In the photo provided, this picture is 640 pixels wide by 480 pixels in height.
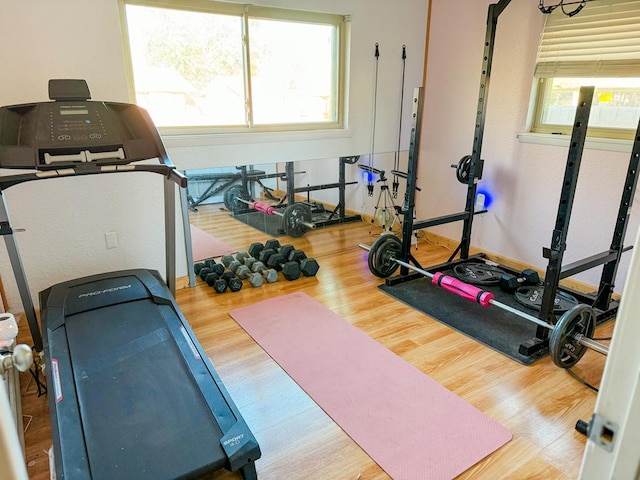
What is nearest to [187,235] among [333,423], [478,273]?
[333,423]

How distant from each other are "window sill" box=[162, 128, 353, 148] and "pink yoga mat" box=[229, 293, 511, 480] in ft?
4.33

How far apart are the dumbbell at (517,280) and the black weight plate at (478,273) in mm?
78

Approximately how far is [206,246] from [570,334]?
2.82 m

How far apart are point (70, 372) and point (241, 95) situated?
7.83ft

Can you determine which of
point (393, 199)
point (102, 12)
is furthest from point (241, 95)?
point (393, 199)

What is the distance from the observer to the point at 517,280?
3.33m

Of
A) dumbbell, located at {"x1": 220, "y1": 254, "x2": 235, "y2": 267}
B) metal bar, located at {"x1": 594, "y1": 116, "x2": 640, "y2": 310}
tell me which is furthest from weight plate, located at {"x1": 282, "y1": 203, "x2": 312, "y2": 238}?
metal bar, located at {"x1": 594, "y1": 116, "x2": 640, "y2": 310}

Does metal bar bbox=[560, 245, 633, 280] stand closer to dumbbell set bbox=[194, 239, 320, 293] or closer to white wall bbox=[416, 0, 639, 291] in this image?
white wall bbox=[416, 0, 639, 291]

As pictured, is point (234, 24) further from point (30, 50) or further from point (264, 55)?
point (30, 50)

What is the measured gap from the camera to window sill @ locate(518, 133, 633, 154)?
2900 mm

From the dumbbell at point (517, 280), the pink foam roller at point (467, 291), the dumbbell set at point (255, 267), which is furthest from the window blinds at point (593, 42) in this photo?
the dumbbell set at point (255, 267)

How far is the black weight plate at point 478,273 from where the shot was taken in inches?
134

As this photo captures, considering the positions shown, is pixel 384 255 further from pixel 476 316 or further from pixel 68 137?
pixel 68 137

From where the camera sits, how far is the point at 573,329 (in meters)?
2.24
